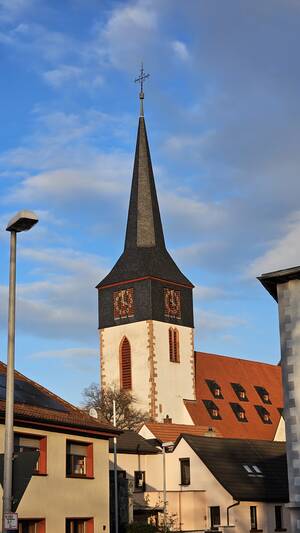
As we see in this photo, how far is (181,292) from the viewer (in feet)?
291

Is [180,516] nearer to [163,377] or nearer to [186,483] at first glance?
[186,483]

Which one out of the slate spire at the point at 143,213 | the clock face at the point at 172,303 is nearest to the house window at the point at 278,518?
the clock face at the point at 172,303

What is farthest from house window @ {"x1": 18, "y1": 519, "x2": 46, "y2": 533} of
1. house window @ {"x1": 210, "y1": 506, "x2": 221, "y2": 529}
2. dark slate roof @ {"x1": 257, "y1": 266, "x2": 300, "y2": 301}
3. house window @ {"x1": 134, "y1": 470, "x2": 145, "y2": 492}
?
house window @ {"x1": 134, "y1": 470, "x2": 145, "y2": 492}

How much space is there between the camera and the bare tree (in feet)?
262

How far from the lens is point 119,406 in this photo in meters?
81.9

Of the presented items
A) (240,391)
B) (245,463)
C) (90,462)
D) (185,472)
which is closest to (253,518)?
(245,463)

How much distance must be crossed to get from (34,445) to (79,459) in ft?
9.00

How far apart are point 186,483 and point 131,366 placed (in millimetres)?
34533

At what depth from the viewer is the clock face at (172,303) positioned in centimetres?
8694

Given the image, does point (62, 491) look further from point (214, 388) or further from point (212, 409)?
point (214, 388)

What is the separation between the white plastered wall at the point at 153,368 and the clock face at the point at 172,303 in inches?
52.2

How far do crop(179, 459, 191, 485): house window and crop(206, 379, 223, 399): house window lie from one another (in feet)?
124

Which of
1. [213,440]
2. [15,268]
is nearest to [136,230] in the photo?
[213,440]

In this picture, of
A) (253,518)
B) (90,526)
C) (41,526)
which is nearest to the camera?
(41,526)
